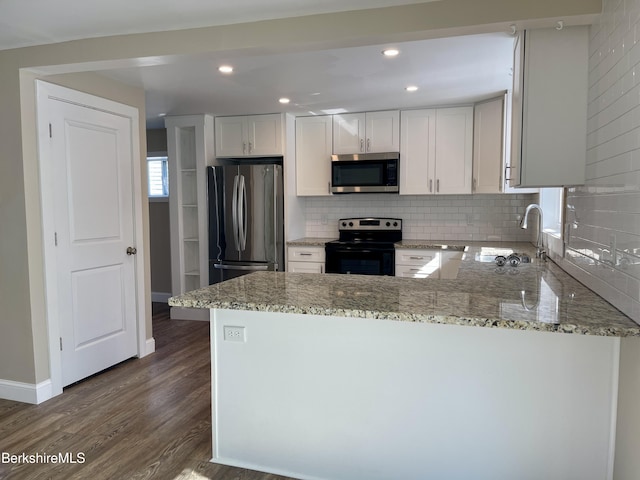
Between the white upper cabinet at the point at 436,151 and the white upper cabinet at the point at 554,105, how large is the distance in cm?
239

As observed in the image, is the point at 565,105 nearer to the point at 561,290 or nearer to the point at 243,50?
the point at 561,290

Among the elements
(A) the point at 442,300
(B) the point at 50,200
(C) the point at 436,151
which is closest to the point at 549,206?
(C) the point at 436,151

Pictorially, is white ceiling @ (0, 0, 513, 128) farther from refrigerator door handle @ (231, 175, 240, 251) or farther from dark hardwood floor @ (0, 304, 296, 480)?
dark hardwood floor @ (0, 304, 296, 480)

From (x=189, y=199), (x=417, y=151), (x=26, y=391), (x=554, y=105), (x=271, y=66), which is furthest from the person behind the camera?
(x=189, y=199)

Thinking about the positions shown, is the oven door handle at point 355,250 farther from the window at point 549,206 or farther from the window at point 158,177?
the window at point 158,177

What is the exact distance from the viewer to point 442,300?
1.80 metres

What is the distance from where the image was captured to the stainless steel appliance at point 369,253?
445 centimetres

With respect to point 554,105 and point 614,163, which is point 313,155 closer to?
point 554,105

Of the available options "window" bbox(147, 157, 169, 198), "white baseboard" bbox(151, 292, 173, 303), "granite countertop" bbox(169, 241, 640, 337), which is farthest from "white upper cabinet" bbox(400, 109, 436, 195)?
"white baseboard" bbox(151, 292, 173, 303)

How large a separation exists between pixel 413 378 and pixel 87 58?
8.04 ft

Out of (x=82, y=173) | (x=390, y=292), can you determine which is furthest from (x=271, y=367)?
(x=82, y=173)

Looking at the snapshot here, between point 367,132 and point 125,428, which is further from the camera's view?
point 367,132

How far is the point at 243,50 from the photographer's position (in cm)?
231

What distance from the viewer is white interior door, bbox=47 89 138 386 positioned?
3072 mm
